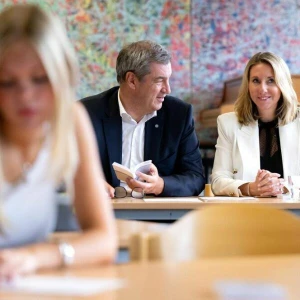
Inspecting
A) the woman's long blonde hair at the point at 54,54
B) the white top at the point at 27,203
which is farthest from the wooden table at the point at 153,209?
the woman's long blonde hair at the point at 54,54

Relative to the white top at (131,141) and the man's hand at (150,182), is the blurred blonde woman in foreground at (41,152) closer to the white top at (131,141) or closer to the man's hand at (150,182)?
the man's hand at (150,182)

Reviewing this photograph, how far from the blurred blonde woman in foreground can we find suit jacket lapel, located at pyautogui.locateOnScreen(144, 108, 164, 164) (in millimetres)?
2332

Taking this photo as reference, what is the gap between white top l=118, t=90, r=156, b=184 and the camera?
4121 millimetres

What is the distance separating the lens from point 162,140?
412cm

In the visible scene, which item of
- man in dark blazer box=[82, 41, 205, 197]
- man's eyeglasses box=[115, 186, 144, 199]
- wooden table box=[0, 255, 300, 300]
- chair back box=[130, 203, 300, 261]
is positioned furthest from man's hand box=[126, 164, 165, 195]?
wooden table box=[0, 255, 300, 300]

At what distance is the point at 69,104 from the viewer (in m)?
1.50

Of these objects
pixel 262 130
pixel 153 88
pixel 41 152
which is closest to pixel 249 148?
pixel 262 130

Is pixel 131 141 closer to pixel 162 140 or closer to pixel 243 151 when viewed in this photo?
pixel 162 140

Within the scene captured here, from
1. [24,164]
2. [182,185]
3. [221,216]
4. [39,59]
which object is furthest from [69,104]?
[182,185]

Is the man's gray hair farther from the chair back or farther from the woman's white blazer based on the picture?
the chair back

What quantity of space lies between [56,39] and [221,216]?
602 mm

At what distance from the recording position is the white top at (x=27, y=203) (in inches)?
63.7

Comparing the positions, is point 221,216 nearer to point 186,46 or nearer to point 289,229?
point 289,229

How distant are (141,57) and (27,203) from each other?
2.69m
